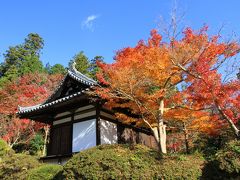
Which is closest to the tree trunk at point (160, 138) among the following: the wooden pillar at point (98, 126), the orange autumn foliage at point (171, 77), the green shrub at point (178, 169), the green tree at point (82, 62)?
the orange autumn foliage at point (171, 77)

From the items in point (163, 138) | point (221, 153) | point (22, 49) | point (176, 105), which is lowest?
point (221, 153)

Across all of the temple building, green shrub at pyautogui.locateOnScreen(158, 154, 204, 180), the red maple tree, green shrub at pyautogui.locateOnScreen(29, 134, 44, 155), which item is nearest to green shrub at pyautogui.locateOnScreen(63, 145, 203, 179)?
green shrub at pyautogui.locateOnScreen(158, 154, 204, 180)

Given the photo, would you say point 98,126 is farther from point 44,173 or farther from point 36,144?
point 36,144

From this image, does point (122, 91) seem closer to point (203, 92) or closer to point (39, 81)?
point (203, 92)

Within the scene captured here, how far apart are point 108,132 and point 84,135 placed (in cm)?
121

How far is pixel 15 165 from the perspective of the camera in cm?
1070

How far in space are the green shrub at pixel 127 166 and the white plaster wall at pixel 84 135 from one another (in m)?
3.99

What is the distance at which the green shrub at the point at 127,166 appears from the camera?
737cm

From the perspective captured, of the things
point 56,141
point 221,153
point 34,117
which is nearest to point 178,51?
point 221,153

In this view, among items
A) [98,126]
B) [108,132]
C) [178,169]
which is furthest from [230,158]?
[108,132]

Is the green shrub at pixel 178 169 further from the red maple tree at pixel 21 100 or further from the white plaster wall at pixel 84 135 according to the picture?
the red maple tree at pixel 21 100

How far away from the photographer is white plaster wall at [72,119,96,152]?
39.8 ft

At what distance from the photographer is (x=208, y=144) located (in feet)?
72.3

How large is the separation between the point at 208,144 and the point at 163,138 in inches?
466
